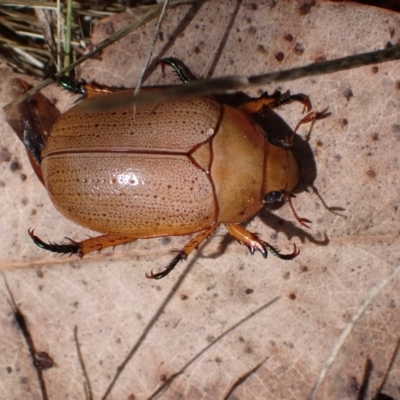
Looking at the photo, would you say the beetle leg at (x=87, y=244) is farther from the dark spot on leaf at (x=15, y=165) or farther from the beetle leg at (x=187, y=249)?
the dark spot on leaf at (x=15, y=165)

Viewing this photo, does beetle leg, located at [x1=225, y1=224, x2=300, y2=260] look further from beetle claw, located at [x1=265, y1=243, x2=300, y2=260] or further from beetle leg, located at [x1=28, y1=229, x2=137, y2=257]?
beetle leg, located at [x1=28, y1=229, x2=137, y2=257]

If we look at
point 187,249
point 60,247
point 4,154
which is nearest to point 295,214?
point 187,249

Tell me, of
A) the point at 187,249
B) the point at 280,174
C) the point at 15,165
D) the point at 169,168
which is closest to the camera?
the point at 169,168

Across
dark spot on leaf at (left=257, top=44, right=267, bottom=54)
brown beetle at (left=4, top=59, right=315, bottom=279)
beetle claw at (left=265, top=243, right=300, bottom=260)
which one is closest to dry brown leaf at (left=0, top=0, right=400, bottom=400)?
dark spot on leaf at (left=257, top=44, right=267, bottom=54)

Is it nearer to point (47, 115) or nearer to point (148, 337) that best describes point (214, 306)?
point (148, 337)

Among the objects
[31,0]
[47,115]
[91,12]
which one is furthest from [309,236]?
[31,0]

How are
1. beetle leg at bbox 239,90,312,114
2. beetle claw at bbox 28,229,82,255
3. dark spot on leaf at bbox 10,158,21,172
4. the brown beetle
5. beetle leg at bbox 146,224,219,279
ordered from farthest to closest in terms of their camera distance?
1. dark spot on leaf at bbox 10,158,21,172
2. beetle claw at bbox 28,229,82,255
3. beetle leg at bbox 146,224,219,279
4. beetle leg at bbox 239,90,312,114
5. the brown beetle

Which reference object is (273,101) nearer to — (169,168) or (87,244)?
(169,168)
